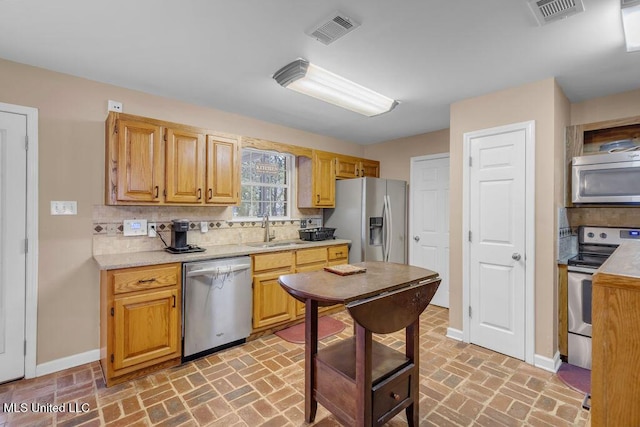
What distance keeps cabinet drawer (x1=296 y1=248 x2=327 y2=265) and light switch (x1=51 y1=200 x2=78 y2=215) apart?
2.14 m

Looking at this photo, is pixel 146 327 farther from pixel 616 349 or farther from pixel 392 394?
pixel 616 349

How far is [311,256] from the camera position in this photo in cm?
369

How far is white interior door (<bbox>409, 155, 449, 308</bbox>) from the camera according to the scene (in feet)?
13.7

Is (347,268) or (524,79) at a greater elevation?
(524,79)

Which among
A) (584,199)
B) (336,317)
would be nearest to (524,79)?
(584,199)

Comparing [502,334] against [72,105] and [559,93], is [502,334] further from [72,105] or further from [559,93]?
[72,105]

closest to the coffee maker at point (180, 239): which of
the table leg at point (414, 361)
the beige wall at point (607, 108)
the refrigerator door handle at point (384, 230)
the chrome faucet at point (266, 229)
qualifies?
the chrome faucet at point (266, 229)

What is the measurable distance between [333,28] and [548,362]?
313 cm

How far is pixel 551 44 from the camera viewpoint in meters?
2.10

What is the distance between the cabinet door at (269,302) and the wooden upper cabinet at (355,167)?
6.06 feet

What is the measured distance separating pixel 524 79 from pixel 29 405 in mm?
4558

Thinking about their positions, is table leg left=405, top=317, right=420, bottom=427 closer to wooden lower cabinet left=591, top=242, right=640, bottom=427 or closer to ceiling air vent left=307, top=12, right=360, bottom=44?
wooden lower cabinet left=591, top=242, right=640, bottom=427

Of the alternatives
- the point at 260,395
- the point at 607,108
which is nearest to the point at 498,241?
the point at 607,108

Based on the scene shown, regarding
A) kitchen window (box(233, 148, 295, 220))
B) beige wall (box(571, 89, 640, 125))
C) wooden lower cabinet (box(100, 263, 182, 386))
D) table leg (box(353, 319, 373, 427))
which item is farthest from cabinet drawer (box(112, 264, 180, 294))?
beige wall (box(571, 89, 640, 125))
